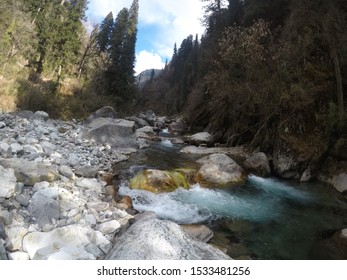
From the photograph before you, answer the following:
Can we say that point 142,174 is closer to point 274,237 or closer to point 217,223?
point 217,223

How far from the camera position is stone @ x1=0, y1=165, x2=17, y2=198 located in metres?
5.84

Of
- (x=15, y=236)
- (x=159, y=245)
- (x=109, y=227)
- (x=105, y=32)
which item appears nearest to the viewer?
(x=159, y=245)

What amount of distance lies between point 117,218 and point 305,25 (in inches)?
547

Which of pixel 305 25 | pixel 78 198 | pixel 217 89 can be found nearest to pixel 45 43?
pixel 217 89

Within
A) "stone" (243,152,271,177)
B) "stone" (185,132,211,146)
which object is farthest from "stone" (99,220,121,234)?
"stone" (185,132,211,146)

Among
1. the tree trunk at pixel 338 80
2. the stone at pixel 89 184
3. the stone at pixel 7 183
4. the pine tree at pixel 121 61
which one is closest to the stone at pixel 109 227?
the stone at pixel 7 183

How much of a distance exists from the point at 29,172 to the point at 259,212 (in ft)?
21.5

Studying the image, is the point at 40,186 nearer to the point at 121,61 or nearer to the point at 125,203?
the point at 125,203

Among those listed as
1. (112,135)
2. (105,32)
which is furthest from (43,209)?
(105,32)

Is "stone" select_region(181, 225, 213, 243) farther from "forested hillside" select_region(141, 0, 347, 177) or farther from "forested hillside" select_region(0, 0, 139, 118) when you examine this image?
"forested hillside" select_region(0, 0, 139, 118)

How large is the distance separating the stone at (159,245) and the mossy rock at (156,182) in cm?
425

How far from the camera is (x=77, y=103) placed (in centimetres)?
2756

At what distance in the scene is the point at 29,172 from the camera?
700cm

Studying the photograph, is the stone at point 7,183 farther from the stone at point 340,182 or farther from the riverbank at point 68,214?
the stone at point 340,182
